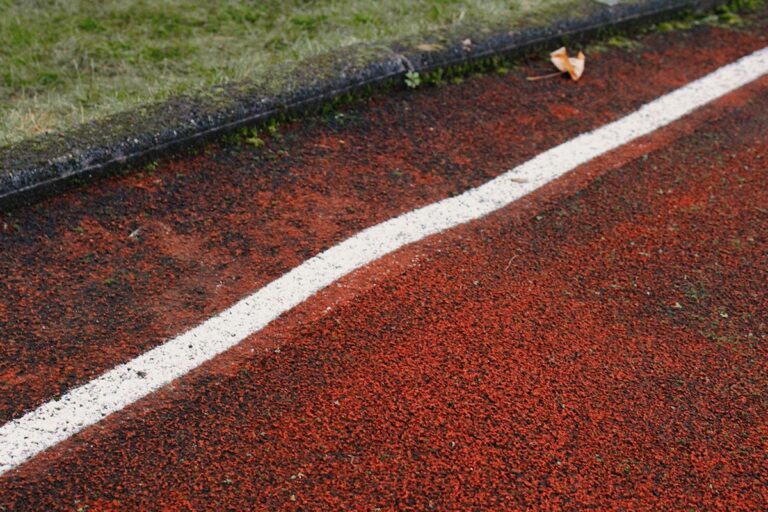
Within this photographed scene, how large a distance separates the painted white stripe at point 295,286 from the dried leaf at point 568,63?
16.7 inches

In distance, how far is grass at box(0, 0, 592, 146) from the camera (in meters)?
3.59

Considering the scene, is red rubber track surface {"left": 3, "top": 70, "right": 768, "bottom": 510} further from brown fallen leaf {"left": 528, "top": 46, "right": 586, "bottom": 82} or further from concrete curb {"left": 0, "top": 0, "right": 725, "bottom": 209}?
brown fallen leaf {"left": 528, "top": 46, "right": 586, "bottom": 82}

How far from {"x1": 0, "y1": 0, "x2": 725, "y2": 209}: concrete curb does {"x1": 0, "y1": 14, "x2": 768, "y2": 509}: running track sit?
10cm

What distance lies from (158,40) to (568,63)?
2.09 m

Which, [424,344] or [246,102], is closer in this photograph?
[424,344]

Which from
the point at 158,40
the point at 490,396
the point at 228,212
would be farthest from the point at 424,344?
the point at 158,40

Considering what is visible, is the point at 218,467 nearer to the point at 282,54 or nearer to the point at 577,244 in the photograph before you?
the point at 577,244

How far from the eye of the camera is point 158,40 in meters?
4.26

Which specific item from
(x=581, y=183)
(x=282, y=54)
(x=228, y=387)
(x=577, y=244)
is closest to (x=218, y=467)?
(x=228, y=387)

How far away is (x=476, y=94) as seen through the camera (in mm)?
4078

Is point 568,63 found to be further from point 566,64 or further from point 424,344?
point 424,344

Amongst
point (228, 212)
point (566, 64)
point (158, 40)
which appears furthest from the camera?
point (566, 64)

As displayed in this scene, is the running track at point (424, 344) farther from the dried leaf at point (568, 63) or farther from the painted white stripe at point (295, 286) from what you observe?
the dried leaf at point (568, 63)

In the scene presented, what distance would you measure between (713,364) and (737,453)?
1.15 ft
